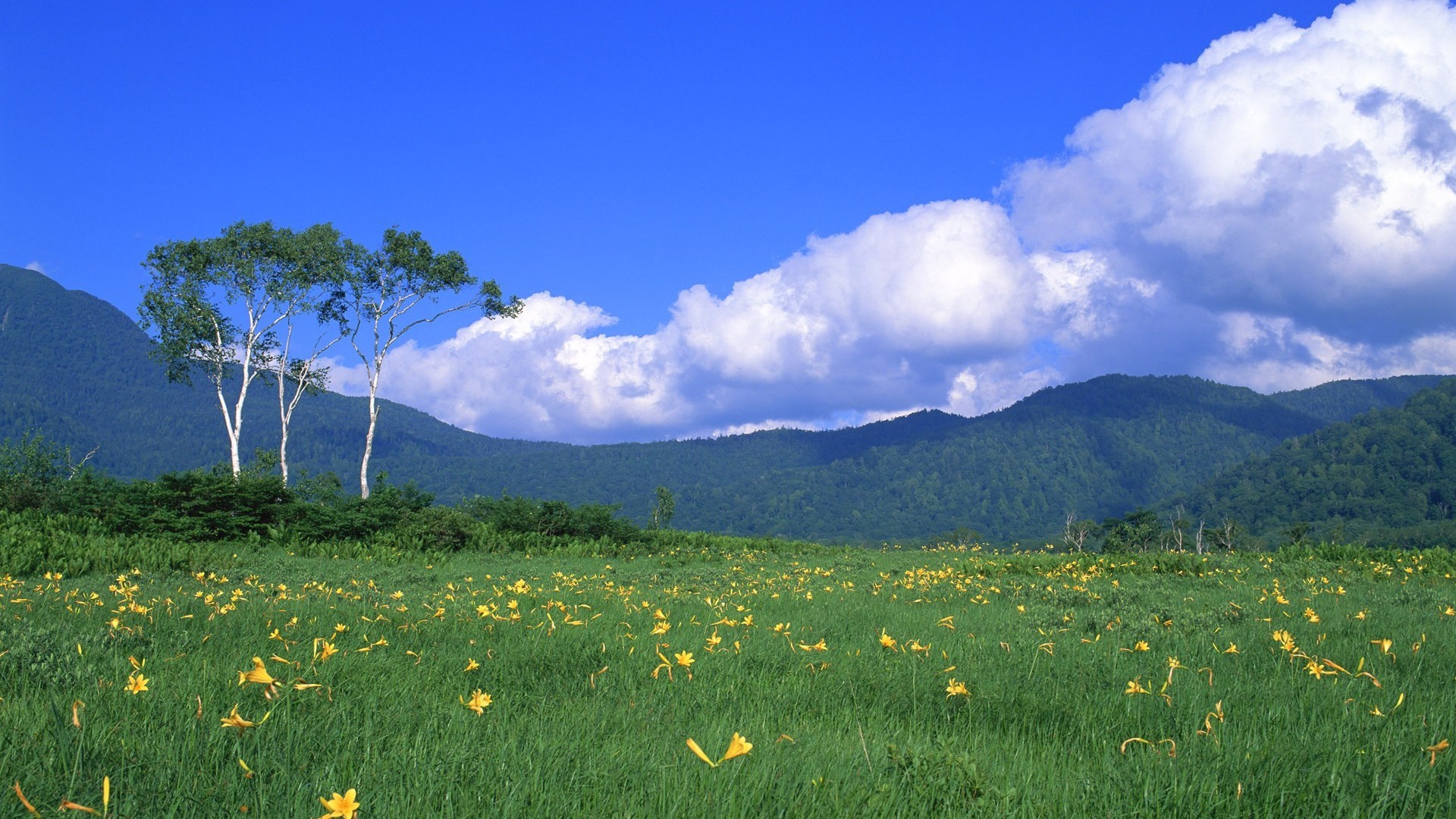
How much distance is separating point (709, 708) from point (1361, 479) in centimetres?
19208

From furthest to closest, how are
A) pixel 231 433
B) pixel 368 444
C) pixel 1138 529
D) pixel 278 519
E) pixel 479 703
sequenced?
pixel 1138 529, pixel 368 444, pixel 231 433, pixel 278 519, pixel 479 703

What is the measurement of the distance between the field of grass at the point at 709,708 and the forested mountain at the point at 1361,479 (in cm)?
14815

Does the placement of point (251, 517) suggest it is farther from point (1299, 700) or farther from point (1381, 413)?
point (1381, 413)

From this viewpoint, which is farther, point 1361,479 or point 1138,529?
point 1361,479

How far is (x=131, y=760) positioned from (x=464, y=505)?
23.9 metres

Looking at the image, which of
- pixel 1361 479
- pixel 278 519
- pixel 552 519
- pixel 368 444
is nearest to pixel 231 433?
pixel 368 444

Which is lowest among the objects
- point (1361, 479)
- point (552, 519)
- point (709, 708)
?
point (1361, 479)

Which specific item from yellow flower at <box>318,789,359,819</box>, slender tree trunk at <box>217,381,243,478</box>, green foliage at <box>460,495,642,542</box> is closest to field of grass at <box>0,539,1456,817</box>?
yellow flower at <box>318,789,359,819</box>

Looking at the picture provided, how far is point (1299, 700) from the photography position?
12.8ft

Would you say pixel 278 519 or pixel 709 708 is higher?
pixel 278 519

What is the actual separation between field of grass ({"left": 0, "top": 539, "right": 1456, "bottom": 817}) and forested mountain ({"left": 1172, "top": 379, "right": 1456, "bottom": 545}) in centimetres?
14815

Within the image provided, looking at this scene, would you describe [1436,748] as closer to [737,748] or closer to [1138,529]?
[737,748]

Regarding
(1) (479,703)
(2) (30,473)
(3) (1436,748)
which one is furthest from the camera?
(2) (30,473)

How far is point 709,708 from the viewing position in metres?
3.72
